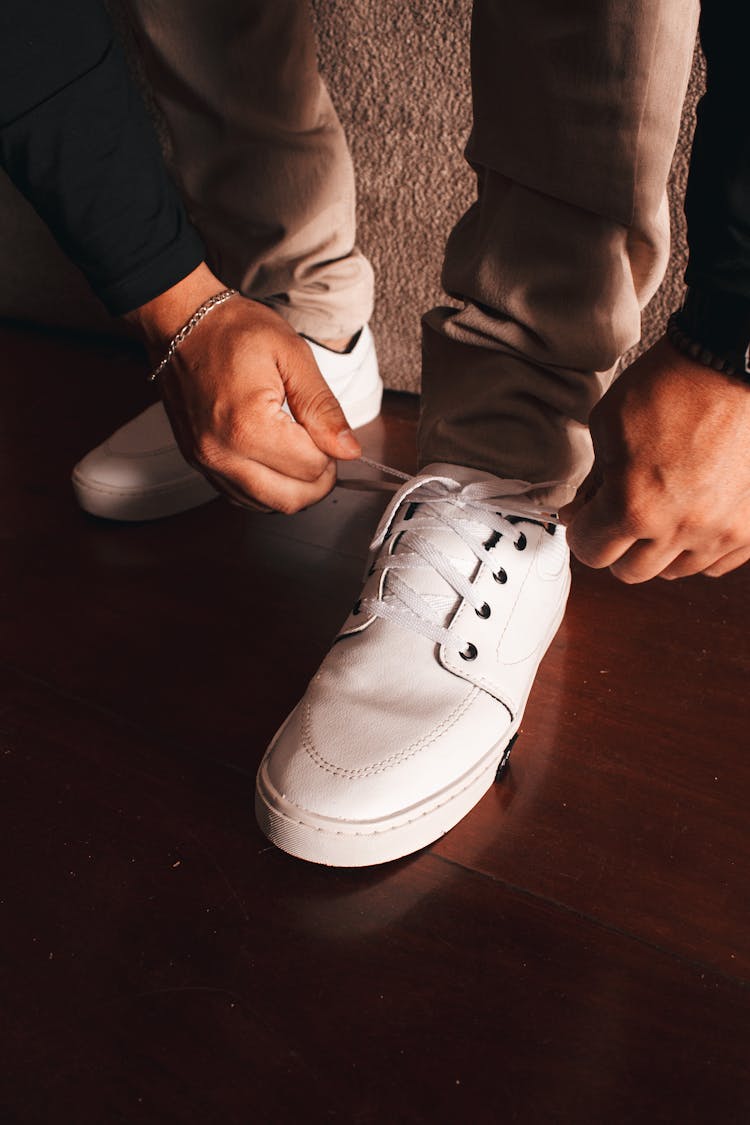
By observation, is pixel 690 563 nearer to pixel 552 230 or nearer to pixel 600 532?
pixel 600 532

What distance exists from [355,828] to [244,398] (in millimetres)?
315

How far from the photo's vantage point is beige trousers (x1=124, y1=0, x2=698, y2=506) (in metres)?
0.52

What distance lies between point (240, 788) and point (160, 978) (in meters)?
0.14

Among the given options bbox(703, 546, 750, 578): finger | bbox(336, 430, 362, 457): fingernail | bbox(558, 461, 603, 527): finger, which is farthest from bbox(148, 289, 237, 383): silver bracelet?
bbox(703, 546, 750, 578): finger

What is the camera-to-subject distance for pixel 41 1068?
18.5 inches

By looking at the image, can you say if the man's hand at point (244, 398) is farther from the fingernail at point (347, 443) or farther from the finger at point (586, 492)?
the finger at point (586, 492)

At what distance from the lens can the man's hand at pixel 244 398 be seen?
632 mm

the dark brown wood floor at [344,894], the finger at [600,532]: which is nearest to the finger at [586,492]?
the finger at [600,532]

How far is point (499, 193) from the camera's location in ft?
2.00

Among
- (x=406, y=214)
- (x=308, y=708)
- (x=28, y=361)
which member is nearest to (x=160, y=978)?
Result: (x=308, y=708)

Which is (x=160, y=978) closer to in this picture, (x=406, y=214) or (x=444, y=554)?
(x=444, y=554)

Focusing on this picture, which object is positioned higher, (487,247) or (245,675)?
(487,247)

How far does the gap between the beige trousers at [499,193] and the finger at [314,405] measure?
0.09m

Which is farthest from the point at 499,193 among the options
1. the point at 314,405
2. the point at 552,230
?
the point at 314,405
